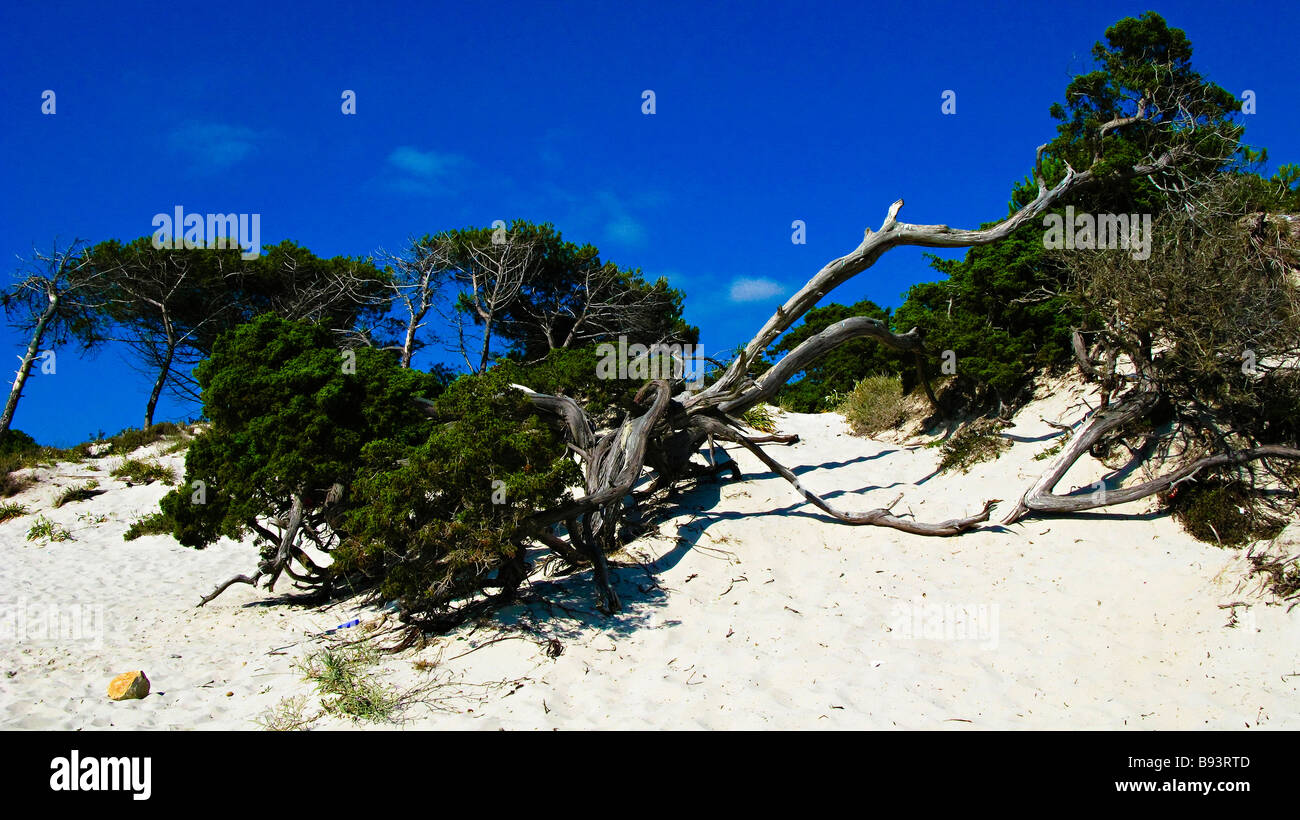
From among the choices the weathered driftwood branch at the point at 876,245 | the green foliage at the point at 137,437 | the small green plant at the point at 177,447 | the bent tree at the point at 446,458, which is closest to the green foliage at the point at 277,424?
the bent tree at the point at 446,458

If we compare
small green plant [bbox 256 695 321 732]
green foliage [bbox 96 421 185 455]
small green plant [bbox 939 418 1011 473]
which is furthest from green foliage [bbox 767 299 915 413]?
green foliage [bbox 96 421 185 455]

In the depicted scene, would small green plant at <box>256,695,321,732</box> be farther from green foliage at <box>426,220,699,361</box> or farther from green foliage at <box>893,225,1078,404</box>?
green foliage at <box>426,220,699,361</box>

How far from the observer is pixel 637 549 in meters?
8.87

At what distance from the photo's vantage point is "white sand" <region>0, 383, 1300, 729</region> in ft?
17.3

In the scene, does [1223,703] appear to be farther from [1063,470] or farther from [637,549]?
[637,549]

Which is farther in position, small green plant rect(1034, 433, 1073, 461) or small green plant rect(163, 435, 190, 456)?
small green plant rect(163, 435, 190, 456)

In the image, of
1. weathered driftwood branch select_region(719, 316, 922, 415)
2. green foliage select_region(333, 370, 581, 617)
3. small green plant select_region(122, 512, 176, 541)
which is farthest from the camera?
small green plant select_region(122, 512, 176, 541)

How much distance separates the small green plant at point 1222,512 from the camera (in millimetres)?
7336

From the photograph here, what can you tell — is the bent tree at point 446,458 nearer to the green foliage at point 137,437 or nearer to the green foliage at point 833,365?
the green foliage at point 833,365

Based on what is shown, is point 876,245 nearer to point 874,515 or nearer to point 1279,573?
point 874,515

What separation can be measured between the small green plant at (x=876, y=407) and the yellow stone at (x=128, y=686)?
1175cm

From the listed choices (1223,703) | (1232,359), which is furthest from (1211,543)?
(1223,703)

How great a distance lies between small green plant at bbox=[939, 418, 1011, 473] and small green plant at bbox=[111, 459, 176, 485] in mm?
15432

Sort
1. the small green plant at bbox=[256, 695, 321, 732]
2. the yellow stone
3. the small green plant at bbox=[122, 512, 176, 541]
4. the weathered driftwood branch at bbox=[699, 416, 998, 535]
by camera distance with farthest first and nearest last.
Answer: the small green plant at bbox=[122, 512, 176, 541] → the weathered driftwood branch at bbox=[699, 416, 998, 535] → the yellow stone → the small green plant at bbox=[256, 695, 321, 732]
